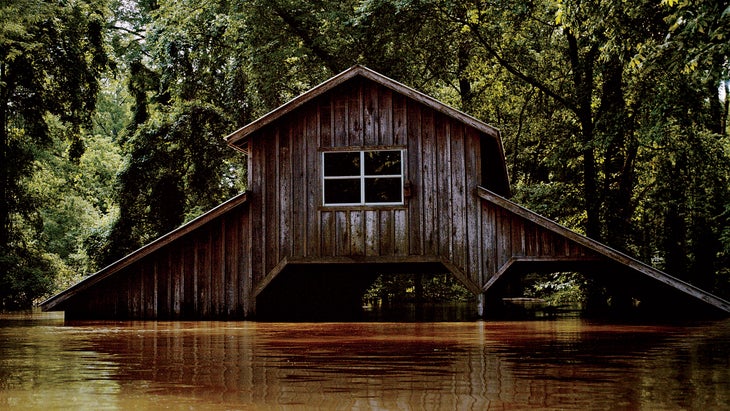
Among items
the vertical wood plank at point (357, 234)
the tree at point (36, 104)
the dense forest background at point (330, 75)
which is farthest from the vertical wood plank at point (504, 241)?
the tree at point (36, 104)

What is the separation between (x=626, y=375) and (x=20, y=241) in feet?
89.8

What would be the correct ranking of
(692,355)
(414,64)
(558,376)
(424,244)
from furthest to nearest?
(414,64)
(424,244)
(692,355)
(558,376)

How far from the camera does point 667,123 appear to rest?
773 inches

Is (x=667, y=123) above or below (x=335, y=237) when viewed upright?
above

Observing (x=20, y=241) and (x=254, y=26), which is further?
(x=20, y=241)

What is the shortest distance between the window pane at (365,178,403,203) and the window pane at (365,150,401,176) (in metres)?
0.20

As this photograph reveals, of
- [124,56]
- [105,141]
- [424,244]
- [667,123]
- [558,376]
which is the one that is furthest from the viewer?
[105,141]

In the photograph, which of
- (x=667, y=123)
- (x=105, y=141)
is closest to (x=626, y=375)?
(x=667, y=123)

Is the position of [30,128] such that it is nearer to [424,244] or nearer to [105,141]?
[424,244]

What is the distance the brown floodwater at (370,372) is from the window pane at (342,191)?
763 cm

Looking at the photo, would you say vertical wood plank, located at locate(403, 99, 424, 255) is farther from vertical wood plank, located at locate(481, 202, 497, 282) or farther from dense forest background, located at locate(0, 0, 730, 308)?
dense forest background, located at locate(0, 0, 730, 308)

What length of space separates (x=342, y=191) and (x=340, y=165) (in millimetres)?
582

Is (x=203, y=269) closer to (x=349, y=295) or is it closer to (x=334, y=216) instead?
(x=334, y=216)

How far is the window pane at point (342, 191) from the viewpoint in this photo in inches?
712
